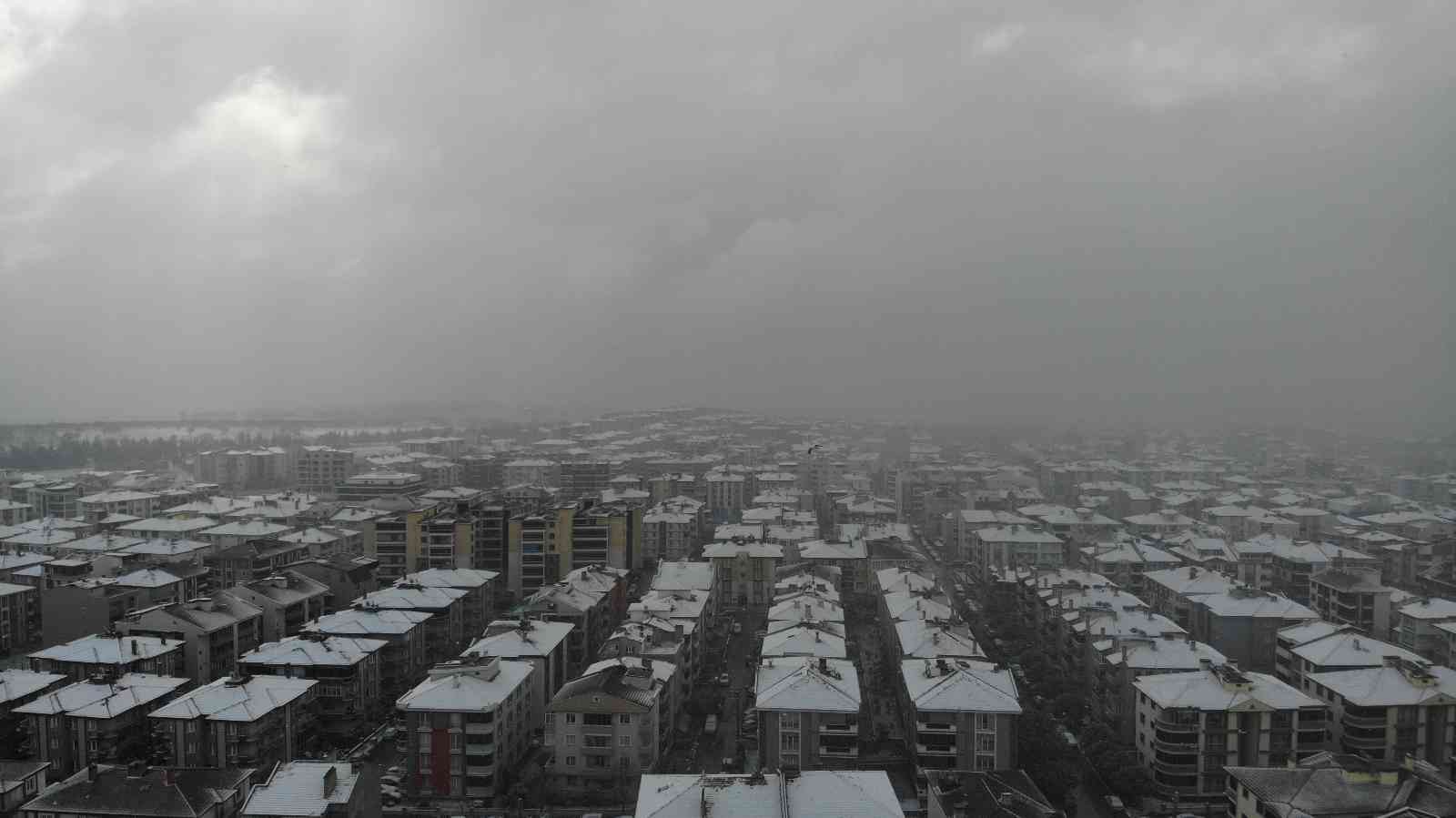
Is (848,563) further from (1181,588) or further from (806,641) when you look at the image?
(806,641)

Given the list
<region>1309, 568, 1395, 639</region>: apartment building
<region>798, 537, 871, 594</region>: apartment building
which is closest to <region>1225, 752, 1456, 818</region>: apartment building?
<region>1309, 568, 1395, 639</region>: apartment building

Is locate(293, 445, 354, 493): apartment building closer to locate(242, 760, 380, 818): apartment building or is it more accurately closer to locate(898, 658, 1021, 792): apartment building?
locate(242, 760, 380, 818): apartment building

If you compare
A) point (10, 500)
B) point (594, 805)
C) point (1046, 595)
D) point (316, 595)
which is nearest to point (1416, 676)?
point (1046, 595)

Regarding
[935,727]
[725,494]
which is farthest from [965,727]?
[725,494]

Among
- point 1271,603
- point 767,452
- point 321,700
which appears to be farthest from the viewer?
point 767,452

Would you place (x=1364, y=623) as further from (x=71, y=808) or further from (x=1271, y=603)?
(x=71, y=808)
